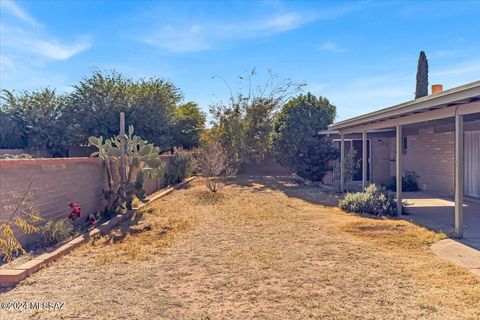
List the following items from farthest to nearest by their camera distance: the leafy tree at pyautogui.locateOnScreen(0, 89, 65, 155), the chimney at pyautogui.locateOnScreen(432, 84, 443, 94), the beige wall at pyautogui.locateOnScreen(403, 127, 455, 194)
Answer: the leafy tree at pyautogui.locateOnScreen(0, 89, 65, 155), the beige wall at pyautogui.locateOnScreen(403, 127, 455, 194), the chimney at pyautogui.locateOnScreen(432, 84, 443, 94)

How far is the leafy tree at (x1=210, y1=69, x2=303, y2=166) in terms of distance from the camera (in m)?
20.1

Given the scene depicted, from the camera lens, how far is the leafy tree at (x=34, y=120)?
17.8m

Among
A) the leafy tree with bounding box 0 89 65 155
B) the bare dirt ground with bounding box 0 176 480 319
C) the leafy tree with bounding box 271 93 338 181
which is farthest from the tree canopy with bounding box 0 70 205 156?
the bare dirt ground with bounding box 0 176 480 319

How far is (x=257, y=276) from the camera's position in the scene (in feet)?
14.8

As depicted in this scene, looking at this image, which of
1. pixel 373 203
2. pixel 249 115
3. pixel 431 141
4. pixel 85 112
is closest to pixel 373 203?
pixel 373 203

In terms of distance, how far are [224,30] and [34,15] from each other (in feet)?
20.8

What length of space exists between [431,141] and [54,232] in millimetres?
13199

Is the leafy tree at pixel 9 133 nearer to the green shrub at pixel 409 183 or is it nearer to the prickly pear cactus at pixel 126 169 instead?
the prickly pear cactus at pixel 126 169

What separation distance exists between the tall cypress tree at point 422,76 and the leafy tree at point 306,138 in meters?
6.42

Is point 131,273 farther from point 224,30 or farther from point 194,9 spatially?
point 224,30

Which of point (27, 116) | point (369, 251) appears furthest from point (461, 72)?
point (27, 116)

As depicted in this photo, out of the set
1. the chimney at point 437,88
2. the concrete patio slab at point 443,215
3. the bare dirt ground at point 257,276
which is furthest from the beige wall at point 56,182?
the chimney at point 437,88

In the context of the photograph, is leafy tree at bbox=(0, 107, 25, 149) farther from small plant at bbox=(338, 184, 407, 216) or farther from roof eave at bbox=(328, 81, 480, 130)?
roof eave at bbox=(328, 81, 480, 130)

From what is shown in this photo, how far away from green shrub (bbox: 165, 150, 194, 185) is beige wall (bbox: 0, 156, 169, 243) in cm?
672
